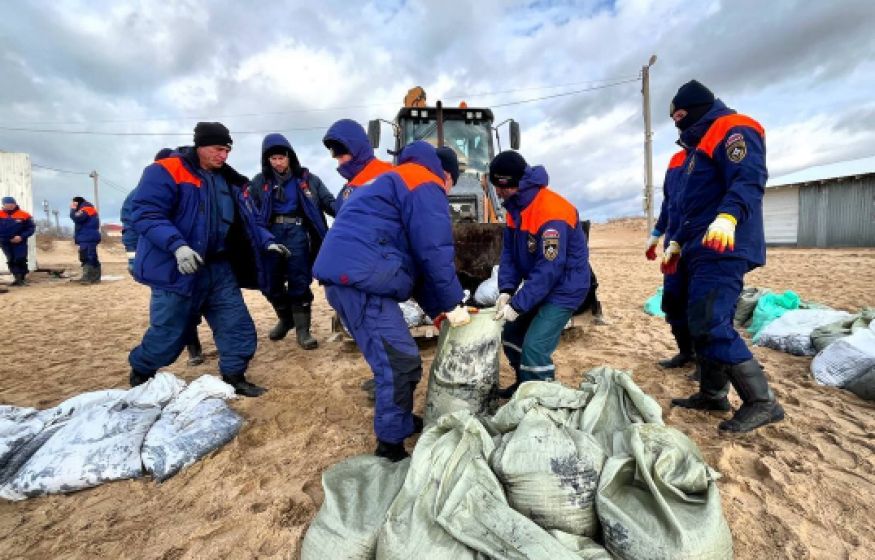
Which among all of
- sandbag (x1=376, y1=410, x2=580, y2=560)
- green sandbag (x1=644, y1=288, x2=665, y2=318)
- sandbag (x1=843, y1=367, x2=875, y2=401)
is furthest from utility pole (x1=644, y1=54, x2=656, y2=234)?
sandbag (x1=376, y1=410, x2=580, y2=560)

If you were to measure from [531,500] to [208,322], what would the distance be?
2.33 m

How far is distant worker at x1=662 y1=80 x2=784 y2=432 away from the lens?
2.13 metres

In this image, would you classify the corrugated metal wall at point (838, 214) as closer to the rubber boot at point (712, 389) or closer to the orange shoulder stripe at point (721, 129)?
the rubber boot at point (712, 389)

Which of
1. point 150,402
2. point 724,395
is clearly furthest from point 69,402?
point 724,395

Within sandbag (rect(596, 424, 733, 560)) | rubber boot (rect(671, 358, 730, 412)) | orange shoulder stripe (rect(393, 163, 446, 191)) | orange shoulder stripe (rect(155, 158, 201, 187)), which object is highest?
orange shoulder stripe (rect(155, 158, 201, 187))

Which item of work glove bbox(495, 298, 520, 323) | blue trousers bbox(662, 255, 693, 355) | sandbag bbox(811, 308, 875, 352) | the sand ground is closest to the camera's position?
the sand ground

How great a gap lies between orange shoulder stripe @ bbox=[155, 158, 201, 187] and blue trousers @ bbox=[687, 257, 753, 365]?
2.89m

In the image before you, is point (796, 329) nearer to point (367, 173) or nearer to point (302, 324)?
point (367, 173)

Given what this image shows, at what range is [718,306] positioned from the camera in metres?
2.25

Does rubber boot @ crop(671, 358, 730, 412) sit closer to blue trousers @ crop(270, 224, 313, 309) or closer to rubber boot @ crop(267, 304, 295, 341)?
blue trousers @ crop(270, 224, 313, 309)

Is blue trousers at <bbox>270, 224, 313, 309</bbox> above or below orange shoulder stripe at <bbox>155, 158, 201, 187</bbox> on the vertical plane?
below

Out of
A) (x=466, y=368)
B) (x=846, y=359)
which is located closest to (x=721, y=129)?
(x=466, y=368)

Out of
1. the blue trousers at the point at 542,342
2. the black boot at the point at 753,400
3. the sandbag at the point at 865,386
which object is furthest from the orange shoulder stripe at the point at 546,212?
the sandbag at the point at 865,386

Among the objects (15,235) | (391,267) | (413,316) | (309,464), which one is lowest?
(309,464)
